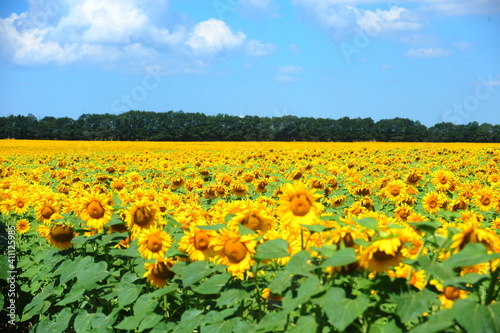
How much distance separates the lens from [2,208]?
7.02m

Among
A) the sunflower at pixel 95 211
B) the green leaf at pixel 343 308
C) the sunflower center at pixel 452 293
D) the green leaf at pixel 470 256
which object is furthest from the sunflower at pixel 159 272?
the green leaf at pixel 470 256

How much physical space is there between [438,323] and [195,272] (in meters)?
1.56

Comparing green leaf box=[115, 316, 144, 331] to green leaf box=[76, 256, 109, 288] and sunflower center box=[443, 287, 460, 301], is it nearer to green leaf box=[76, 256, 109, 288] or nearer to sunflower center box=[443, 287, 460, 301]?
green leaf box=[76, 256, 109, 288]

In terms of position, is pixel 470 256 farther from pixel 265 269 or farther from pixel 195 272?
pixel 195 272

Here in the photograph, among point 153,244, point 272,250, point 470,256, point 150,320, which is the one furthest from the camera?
point 153,244

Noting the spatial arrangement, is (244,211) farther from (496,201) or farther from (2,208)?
(2,208)

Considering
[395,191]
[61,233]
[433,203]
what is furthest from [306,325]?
[395,191]

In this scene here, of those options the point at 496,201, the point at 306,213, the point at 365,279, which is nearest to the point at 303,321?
the point at 365,279

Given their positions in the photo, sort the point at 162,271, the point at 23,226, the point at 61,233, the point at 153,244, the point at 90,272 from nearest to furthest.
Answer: the point at 162,271 → the point at 153,244 → the point at 90,272 → the point at 61,233 → the point at 23,226

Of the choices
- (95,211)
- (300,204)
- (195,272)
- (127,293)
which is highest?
(300,204)

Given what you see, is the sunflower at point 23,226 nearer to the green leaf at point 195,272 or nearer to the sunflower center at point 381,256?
the green leaf at point 195,272

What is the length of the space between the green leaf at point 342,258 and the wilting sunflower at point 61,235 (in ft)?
9.79

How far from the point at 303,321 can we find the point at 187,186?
6.28 metres

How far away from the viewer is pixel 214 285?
3.02 metres
